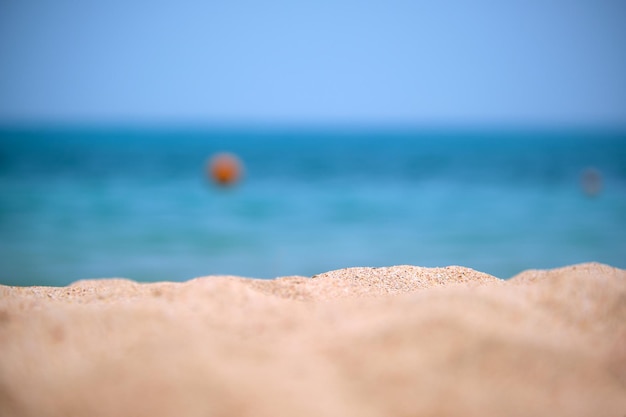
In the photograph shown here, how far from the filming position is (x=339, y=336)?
1873mm

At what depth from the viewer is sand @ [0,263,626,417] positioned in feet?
5.43

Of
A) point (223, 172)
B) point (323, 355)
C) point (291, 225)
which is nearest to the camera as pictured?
point (323, 355)

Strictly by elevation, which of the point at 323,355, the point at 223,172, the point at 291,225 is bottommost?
the point at 323,355

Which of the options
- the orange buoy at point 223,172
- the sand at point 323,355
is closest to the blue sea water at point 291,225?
the orange buoy at point 223,172

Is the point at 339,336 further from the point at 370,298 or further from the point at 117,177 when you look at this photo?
the point at 117,177

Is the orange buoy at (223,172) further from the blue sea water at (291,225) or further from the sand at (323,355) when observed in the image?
the sand at (323,355)

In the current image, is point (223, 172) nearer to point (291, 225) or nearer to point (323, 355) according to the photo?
point (291, 225)

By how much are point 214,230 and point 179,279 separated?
13.4ft

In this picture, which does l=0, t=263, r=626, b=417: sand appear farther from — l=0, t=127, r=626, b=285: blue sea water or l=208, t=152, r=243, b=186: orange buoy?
l=208, t=152, r=243, b=186: orange buoy

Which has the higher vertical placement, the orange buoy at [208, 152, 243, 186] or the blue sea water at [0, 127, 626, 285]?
the orange buoy at [208, 152, 243, 186]

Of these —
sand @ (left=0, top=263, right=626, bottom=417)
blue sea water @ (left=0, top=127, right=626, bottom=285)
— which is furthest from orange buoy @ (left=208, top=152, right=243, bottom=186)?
sand @ (left=0, top=263, right=626, bottom=417)

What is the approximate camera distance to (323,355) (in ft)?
5.87

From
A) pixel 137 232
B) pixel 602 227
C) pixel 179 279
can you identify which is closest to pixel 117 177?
pixel 137 232

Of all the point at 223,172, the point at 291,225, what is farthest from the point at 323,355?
the point at 223,172
